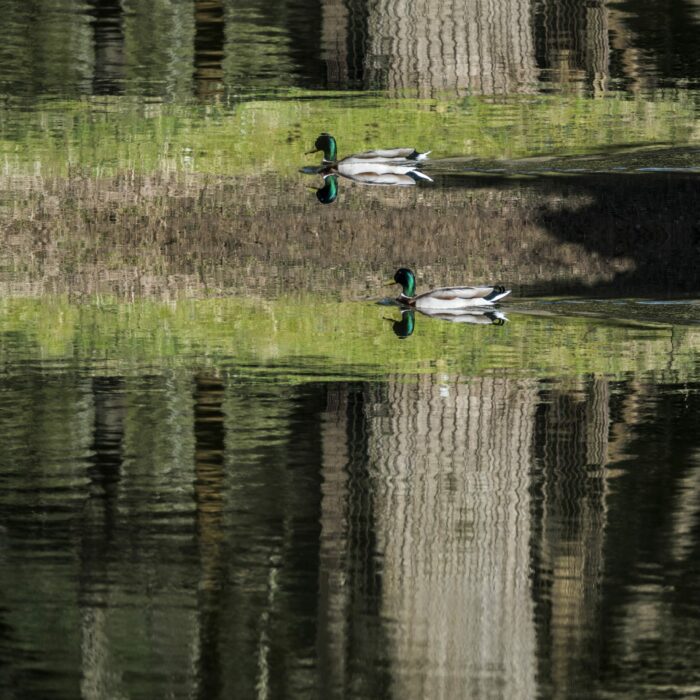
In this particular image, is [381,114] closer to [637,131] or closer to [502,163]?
[502,163]

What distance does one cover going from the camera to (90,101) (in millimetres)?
20172

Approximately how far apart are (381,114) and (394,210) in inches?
50.4

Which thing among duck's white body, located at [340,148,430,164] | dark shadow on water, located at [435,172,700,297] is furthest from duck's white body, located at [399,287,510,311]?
dark shadow on water, located at [435,172,700,297]

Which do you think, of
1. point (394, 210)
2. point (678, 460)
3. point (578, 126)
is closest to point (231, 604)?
point (678, 460)

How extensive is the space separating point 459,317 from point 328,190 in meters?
5.33

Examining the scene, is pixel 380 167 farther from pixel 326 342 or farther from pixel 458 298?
pixel 326 342

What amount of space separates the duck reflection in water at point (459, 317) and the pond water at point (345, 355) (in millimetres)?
62

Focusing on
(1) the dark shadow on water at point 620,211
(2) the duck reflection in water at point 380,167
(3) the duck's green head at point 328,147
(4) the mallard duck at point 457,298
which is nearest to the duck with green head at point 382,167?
(2) the duck reflection in water at point 380,167

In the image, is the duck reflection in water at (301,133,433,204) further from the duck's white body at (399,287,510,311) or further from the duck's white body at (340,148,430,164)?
the duck's white body at (399,287,510,311)

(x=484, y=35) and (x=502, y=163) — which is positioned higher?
(x=484, y=35)

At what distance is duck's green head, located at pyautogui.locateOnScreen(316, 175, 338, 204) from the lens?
18.1 m

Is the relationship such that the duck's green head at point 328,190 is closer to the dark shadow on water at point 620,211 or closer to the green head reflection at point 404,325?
the dark shadow on water at point 620,211

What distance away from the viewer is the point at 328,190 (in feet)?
59.8

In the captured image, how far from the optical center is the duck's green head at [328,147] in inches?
706
